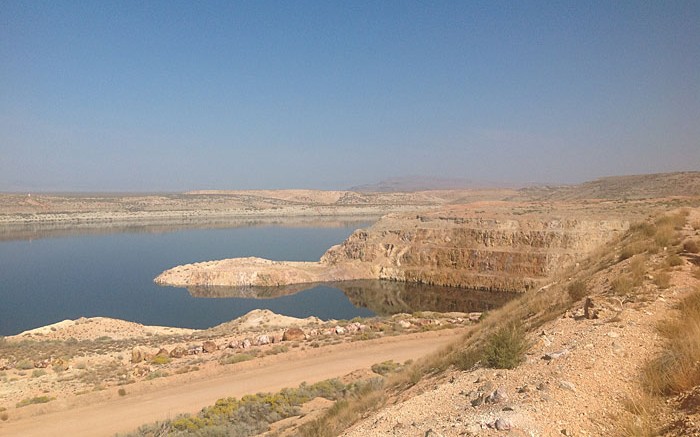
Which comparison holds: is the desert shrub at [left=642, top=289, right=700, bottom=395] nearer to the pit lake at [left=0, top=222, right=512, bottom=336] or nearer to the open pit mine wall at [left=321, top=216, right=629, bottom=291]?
the pit lake at [left=0, top=222, right=512, bottom=336]

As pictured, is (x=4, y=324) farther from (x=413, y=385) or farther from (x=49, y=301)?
(x=413, y=385)

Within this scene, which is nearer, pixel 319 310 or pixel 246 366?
pixel 246 366

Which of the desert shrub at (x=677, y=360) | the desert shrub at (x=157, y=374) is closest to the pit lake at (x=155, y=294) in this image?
the desert shrub at (x=157, y=374)

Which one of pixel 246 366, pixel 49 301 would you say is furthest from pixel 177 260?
pixel 246 366

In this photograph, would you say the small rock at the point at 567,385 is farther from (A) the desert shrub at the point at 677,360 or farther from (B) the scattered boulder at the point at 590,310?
(B) the scattered boulder at the point at 590,310

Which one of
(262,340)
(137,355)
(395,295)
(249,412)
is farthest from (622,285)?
(395,295)

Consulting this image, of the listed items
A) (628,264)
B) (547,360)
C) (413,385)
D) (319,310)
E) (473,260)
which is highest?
(628,264)

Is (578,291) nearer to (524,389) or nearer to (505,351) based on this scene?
(505,351)
